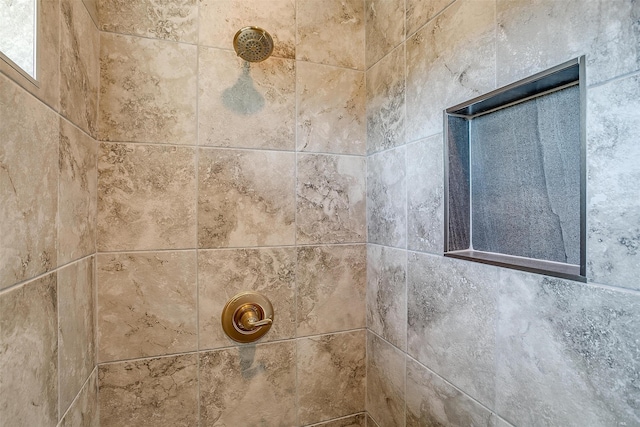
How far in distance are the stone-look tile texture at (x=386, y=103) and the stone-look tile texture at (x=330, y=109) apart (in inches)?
1.7

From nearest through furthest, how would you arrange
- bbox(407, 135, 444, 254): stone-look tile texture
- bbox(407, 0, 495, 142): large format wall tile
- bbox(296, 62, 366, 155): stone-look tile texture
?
bbox(407, 0, 495, 142): large format wall tile, bbox(407, 135, 444, 254): stone-look tile texture, bbox(296, 62, 366, 155): stone-look tile texture

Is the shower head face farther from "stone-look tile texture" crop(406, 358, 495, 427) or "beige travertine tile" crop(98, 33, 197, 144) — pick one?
"stone-look tile texture" crop(406, 358, 495, 427)

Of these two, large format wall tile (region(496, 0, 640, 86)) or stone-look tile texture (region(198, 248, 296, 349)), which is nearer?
large format wall tile (region(496, 0, 640, 86))

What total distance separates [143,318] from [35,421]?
16.4 inches

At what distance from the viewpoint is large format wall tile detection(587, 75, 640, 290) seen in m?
0.49

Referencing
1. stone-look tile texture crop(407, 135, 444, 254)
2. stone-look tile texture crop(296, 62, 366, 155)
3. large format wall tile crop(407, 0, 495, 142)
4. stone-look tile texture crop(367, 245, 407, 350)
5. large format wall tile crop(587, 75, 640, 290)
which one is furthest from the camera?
stone-look tile texture crop(296, 62, 366, 155)

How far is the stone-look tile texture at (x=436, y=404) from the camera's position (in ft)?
2.52

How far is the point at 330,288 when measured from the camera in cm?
121

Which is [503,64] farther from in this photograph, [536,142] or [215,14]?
[215,14]

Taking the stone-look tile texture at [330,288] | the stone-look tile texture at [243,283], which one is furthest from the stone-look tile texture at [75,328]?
the stone-look tile texture at [330,288]

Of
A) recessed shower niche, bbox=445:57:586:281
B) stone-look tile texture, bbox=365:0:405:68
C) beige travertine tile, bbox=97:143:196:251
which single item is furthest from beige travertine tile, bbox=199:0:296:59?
recessed shower niche, bbox=445:57:586:281

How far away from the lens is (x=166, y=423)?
3.32 feet

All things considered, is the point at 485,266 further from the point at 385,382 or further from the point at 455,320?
the point at 385,382

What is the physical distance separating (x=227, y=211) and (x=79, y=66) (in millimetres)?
545
